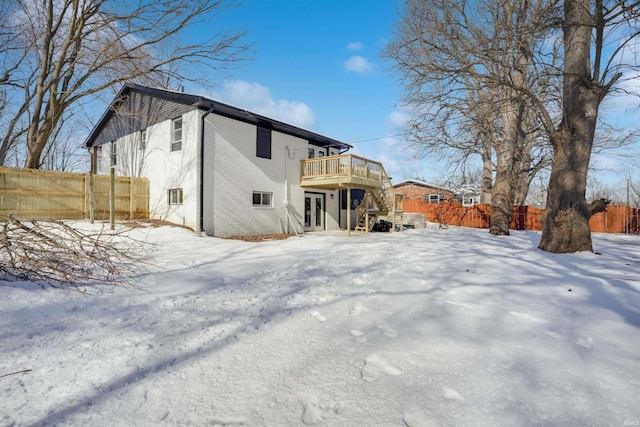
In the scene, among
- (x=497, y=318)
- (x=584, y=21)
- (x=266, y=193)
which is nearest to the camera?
(x=497, y=318)

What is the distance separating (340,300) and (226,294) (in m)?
1.49

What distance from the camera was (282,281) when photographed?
4.51m

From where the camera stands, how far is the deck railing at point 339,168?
12938mm

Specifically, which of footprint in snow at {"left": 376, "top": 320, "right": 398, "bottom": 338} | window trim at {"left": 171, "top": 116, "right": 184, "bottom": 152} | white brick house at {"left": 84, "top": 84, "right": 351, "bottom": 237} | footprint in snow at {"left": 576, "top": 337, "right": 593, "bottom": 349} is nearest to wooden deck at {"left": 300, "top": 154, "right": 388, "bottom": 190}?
white brick house at {"left": 84, "top": 84, "right": 351, "bottom": 237}

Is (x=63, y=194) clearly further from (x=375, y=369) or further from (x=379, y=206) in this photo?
(x=375, y=369)

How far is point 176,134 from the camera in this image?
1222 cm

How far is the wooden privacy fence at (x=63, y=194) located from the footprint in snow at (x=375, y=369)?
11261 mm

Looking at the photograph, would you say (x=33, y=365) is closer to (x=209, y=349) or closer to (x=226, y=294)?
(x=209, y=349)

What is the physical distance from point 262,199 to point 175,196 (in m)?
3.62

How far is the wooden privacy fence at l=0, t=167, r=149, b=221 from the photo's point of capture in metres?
10.7

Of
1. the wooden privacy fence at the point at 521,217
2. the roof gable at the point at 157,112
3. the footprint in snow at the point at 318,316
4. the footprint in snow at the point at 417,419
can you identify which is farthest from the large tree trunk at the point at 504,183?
the footprint in snow at the point at 417,419

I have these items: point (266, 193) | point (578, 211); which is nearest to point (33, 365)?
point (578, 211)

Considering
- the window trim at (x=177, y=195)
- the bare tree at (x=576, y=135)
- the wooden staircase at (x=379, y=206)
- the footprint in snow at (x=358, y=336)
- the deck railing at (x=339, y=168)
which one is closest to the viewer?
the footprint in snow at (x=358, y=336)

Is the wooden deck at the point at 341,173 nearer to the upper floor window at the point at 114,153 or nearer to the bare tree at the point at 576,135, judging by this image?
the bare tree at the point at 576,135
